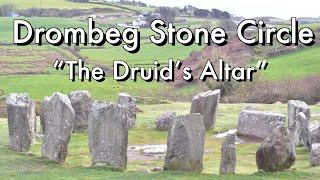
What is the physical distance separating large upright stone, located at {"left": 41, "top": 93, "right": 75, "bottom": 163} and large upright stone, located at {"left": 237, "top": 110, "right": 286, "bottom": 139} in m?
12.4

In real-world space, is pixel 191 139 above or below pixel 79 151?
above

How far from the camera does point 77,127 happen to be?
123 feet

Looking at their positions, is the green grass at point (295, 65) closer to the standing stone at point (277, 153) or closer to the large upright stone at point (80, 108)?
the large upright stone at point (80, 108)

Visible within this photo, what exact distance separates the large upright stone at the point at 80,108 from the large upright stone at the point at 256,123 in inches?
314

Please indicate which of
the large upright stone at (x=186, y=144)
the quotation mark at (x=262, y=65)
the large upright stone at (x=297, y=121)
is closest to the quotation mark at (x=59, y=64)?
the quotation mark at (x=262, y=65)

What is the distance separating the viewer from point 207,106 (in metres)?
38.9

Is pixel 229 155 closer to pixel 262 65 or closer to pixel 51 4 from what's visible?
pixel 262 65

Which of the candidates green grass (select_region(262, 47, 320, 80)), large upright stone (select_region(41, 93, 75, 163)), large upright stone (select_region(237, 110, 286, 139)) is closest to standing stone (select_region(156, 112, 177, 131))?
large upright stone (select_region(237, 110, 286, 139))

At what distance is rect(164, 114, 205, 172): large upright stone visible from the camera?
84.3 ft

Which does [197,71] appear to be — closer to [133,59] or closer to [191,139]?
[133,59]

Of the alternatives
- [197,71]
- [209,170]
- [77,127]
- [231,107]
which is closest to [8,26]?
[197,71]

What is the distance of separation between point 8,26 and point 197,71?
60104 mm

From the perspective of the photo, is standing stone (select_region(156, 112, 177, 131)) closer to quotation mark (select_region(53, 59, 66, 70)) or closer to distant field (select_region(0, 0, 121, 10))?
quotation mark (select_region(53, 59, 66, 70))

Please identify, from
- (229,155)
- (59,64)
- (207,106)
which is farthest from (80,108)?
Answer: (59,64)
